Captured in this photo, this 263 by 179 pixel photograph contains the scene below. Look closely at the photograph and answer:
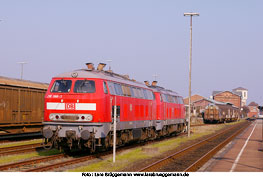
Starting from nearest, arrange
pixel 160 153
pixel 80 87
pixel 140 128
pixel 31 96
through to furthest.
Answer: pixel 80 87
pixel 160 153
pixel 140 128
pixel 31 96

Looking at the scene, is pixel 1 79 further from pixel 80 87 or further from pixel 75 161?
pixel 75 161

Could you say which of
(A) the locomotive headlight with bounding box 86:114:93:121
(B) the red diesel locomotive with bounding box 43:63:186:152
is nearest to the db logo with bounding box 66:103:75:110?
(B) the red diesel locomotive with bounding box 43:63:186:152

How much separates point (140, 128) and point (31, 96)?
355 inches

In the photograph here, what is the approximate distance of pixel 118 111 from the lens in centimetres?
1981

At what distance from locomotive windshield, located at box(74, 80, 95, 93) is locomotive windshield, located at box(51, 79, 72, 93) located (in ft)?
1.26

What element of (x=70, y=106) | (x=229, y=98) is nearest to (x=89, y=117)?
(x=70, y=106)

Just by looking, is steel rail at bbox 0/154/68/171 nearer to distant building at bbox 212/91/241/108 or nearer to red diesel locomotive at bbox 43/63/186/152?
red diesel locomotive at bbox 43/63/186/152

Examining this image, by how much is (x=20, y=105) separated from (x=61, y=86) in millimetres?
10017

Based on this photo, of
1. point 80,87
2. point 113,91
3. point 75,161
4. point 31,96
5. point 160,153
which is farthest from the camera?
point 31,96

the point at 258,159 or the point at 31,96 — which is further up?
the point at 31,96

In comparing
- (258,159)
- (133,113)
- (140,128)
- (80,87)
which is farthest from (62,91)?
(258,159)

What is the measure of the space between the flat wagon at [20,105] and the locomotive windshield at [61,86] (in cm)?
833

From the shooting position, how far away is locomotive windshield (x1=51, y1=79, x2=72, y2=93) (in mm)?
17891

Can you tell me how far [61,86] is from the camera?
18062 millimetres
